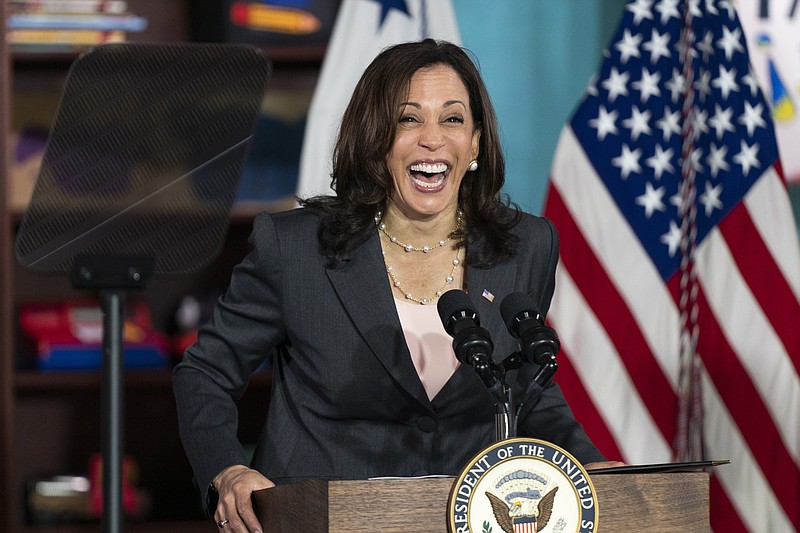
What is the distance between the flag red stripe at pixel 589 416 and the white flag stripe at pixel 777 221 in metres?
0.62

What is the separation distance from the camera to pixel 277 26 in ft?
11.4

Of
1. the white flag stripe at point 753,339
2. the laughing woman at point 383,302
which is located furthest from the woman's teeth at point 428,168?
the white flag stripe at point 753,339

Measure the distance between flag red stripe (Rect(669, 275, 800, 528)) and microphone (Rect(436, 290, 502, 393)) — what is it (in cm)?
188

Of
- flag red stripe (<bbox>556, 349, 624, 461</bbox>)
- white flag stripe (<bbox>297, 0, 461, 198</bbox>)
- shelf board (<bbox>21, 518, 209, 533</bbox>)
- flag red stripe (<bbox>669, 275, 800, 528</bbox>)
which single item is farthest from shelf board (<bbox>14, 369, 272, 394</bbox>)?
flag red stripe (<bbox>669, 275, 800, 528</bbox>)

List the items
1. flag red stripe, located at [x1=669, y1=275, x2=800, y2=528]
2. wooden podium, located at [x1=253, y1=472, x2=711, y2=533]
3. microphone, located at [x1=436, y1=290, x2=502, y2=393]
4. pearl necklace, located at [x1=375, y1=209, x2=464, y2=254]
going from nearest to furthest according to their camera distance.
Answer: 1. wooden podium, located at [x1=253, y1=472, x2=711, y2=533]
2. microphone, located at [x1=436, y1=290, x2=502, y2=393]
3. pearl necklace, located at [x1=375, y1=209, x2=464, y2=254]
4. flag red stripe, located at [x1=669, y1=275, x2=800, y2=528]

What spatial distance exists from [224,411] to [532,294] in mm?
561

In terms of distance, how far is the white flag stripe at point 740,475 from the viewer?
3.14 meters

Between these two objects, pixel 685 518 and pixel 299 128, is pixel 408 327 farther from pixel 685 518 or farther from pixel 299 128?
pixel 299 128

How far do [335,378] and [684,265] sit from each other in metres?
1.63

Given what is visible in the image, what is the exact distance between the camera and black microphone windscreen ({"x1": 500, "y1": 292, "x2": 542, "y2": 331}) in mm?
1490

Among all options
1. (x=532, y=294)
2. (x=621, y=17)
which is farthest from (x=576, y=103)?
(x=532, y=294)

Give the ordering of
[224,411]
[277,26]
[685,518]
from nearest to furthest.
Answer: [685,518]
[224,411]
[277,26]

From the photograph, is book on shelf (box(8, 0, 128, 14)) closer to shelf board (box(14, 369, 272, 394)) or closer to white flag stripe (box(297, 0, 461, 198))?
white flag stripe (box(297, 0, 461, 198))

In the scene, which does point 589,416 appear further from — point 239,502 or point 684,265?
point 239,502
